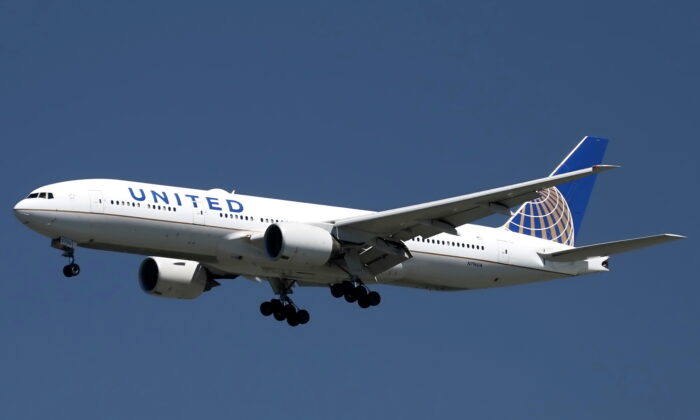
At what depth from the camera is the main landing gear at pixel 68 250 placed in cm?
4156

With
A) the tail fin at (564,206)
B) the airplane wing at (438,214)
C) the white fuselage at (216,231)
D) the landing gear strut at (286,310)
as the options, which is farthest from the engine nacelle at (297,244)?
the tail fin at (564,206)

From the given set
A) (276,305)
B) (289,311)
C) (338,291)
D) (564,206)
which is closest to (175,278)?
(276,305)

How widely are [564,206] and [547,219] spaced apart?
1.65m

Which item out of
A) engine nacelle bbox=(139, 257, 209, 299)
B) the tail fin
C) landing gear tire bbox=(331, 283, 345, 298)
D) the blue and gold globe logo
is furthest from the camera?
the tail fin

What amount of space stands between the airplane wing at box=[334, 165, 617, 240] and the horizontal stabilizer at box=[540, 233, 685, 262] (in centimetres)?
405

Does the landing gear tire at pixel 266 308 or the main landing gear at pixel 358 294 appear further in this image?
the landing gear tire at pixel 266 308

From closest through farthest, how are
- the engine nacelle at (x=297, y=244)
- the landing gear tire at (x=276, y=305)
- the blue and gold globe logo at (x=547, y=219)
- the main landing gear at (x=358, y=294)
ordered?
the engine nacelle at (x=297, y=244) → the main landing gear at (x=358, y=294) → the landing gear tire at (x=276, y=305) → the blue and gold globe logo at (x=547, y=219)

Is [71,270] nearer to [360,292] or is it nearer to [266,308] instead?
[266,308]

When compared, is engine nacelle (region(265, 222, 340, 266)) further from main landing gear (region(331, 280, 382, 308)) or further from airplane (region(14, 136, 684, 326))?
main landing gear (region(331, 280, 382, 308))

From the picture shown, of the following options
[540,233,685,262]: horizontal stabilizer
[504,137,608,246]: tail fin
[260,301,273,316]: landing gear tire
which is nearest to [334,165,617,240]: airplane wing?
[540,233,685,262]: horizontal stabilizer

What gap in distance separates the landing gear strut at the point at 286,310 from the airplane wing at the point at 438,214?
475 cm

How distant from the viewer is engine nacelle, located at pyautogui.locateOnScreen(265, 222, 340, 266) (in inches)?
1665

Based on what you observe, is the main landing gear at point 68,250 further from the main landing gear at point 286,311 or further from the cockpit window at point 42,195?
the main landing gear at point 286,311

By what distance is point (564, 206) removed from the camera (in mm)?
52562
